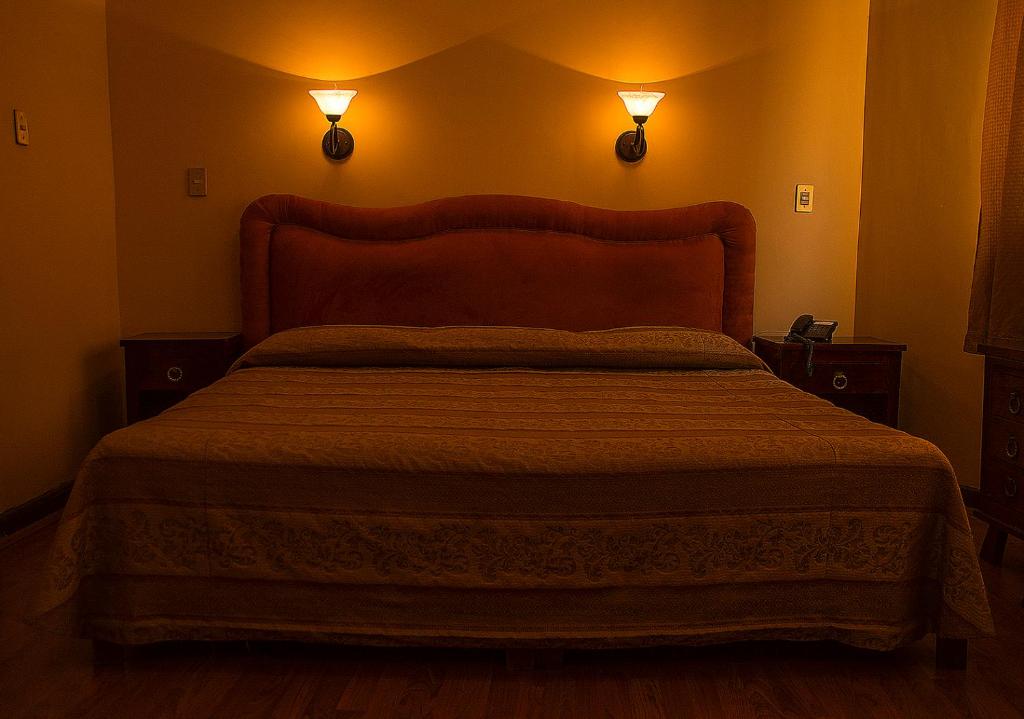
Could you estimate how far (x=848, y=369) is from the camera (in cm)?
312

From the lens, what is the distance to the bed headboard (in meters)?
3.36

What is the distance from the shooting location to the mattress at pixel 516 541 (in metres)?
1.79

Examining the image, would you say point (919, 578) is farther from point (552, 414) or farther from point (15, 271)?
point (15, 271)

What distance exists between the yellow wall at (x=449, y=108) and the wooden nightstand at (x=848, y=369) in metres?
0.65

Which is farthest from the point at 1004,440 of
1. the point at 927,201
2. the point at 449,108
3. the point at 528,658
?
the point at 449,108

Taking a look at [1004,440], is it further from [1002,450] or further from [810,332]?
[810,332]

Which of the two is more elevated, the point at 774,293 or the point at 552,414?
the point at 774,293

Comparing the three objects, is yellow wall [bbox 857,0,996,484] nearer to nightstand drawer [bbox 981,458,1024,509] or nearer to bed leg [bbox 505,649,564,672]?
nightstand drawer [bbox 981,458,1024,509]

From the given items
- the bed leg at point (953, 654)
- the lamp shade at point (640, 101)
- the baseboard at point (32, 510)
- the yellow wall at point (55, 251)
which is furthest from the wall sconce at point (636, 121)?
the baseboard at point (32, 510)

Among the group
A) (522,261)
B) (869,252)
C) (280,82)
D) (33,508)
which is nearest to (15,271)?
(33,508)

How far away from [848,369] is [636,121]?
1.25 meters

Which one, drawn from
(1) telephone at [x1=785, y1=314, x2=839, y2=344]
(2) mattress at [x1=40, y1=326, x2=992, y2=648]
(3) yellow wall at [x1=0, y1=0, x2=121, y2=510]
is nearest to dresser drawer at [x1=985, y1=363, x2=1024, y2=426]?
(1) telephone at [x1=785, y1=314, x2=839, y2=344]

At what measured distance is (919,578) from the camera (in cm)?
183

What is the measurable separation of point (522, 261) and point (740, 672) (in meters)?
1.90
